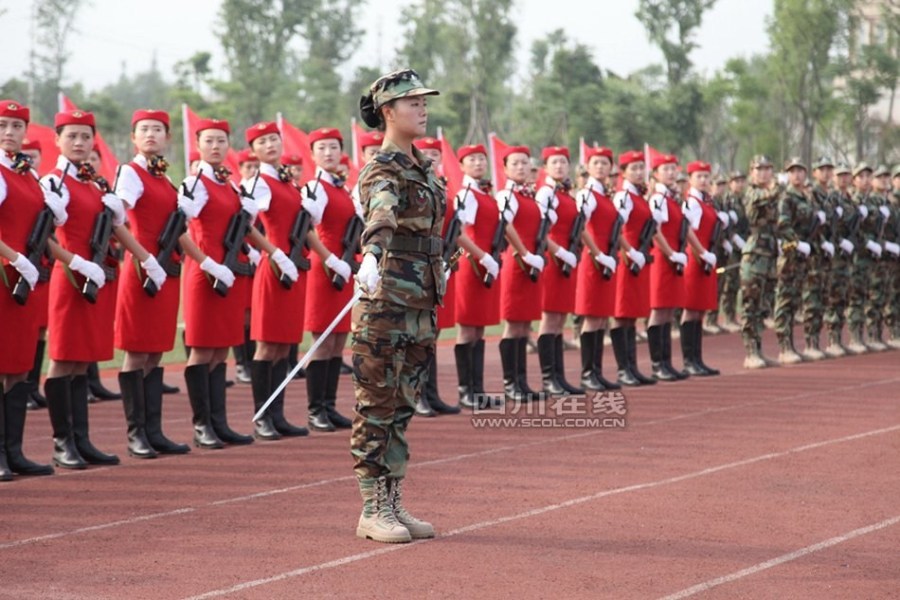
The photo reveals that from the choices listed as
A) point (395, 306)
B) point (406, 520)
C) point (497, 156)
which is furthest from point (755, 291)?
point (395, 306)

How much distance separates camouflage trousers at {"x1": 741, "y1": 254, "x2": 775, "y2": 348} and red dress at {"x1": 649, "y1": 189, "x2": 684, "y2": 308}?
1182mm

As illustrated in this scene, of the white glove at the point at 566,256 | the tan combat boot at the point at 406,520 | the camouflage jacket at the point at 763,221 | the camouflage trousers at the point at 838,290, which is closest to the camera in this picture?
the tan combat boot at the point at 406,520

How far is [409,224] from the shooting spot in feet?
20.8

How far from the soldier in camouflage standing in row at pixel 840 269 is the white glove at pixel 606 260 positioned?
4.33 m

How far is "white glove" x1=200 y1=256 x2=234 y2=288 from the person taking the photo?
9.05 m

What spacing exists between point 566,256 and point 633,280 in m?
1.14

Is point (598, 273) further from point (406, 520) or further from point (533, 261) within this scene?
point (406, 520)

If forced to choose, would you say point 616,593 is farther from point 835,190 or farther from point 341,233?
point 835,190

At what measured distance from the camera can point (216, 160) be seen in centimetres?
925

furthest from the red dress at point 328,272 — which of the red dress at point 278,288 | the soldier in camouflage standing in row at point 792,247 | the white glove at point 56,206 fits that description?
the soldier in camouflage standing in row at point 792,247

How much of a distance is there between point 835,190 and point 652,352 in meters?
4.11

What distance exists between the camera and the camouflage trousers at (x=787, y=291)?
1491 centimetres

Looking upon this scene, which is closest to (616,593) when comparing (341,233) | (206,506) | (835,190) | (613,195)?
(206,506)

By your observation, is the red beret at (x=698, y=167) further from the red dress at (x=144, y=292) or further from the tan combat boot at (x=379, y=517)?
the tan combat boot at (x=379, y=517)
